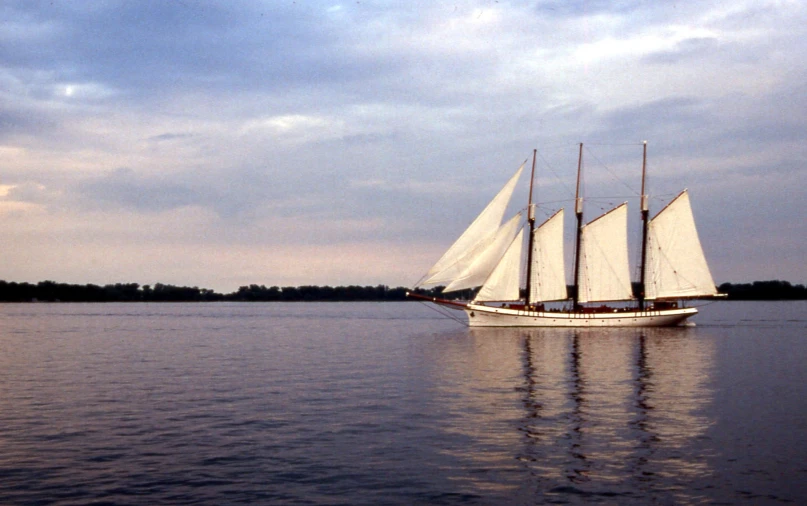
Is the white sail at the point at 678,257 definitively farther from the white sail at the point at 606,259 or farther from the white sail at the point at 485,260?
the white sail at the point at 485,260

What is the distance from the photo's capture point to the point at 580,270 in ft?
281

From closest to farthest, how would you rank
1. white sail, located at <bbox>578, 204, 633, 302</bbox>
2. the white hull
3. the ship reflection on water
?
1. the ship reflection on water
2. white sail, located at <bbox>578, 204, 633, 302</bbox>
3. the white hull

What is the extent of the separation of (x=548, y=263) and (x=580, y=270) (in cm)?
525

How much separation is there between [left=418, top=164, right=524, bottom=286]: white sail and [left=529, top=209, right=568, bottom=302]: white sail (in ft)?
22.0

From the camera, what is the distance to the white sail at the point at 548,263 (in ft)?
270

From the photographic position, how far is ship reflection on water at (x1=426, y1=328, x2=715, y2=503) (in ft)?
55.1

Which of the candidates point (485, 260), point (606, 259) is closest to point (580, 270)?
point (606, 259)

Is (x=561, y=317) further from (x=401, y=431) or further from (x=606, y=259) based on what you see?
(x=401, y=431)

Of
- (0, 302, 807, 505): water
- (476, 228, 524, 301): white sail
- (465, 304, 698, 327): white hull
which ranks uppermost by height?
(476, 228, 524, 301): white sail

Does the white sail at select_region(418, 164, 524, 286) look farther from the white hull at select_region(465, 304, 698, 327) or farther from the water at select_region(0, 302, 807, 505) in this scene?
the water at select_region(0, 302, 807, 505)

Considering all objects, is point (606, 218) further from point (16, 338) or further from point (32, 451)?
point (32, 451)

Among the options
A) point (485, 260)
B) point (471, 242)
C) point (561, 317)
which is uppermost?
point (471, 242)

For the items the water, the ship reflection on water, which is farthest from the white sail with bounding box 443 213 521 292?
the water

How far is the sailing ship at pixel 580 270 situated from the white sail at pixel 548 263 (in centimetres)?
10
